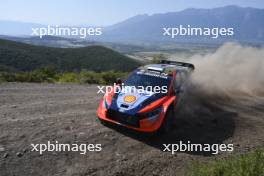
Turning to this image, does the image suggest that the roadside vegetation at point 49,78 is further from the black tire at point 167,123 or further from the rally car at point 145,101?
the black tire at point 167,123

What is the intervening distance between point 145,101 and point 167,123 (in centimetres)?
88

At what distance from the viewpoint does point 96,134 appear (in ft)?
25.7

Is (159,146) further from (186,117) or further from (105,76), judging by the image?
(105,76)

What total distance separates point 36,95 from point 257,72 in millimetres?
11338

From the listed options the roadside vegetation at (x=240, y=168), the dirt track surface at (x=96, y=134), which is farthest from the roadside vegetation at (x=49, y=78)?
the roadside vegetation at (x=240, y=168)

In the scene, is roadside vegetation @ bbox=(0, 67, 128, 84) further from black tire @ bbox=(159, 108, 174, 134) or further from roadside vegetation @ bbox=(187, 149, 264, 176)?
roadside vegetation @ bbox=(187, 149, 264, 176)

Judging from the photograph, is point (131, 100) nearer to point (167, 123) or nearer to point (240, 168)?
point (167, 123)

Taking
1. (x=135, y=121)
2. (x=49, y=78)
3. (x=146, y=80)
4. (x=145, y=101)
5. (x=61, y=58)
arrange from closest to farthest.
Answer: (x=135, y=121) → (x=145, y=101) → (x=146, y=80) → (x=49, y=78) → (x=61, y=58)

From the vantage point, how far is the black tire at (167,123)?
317 inches

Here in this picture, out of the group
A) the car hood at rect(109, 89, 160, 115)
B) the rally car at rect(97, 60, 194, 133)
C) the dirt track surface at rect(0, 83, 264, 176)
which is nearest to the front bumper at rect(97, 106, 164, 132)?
the rally car at rect(97, 60, 194, 133)

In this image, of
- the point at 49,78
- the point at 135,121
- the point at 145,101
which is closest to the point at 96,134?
the point at 135,121

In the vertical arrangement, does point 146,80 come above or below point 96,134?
above

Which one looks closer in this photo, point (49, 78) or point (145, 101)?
point (145, 101)

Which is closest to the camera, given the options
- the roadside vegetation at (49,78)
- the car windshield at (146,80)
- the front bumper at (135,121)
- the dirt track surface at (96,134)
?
the dirt track surface at (96,134)
